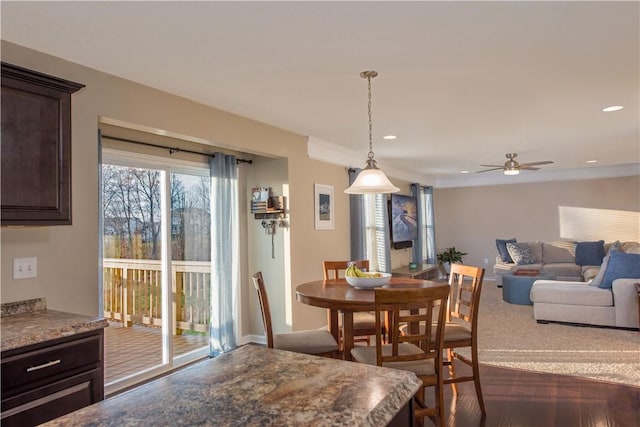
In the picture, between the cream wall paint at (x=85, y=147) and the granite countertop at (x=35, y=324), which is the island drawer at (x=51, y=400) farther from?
the cream wall paint at (x=85, y=147)

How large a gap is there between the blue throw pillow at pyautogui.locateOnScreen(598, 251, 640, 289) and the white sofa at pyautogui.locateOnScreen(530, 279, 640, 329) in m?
0.09

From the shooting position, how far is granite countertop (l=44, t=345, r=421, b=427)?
87 centimetres

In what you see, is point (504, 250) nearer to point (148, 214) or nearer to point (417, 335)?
point (417, 335)

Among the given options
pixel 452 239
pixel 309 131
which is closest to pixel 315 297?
pixel 309 131

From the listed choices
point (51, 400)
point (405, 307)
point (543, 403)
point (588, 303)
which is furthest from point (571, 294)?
point (51, 400)

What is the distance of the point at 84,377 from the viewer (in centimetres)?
198

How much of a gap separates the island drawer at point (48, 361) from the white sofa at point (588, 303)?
5.29 metres

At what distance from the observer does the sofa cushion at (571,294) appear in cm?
507

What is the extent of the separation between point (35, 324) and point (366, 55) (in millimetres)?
2310

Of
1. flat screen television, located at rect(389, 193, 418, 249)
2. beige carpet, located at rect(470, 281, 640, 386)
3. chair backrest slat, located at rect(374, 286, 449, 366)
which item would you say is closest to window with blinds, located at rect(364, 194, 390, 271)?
flat screen television, located at rect(389, 193, 418, 249)

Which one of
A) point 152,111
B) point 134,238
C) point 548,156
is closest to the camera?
point 152,111

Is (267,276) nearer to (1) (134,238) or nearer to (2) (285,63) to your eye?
(1) (134,238)

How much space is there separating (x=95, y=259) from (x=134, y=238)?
1.09 m

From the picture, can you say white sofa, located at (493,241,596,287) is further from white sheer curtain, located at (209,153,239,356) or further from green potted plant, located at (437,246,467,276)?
white sheer curtain, located at (209,153,239,356)
